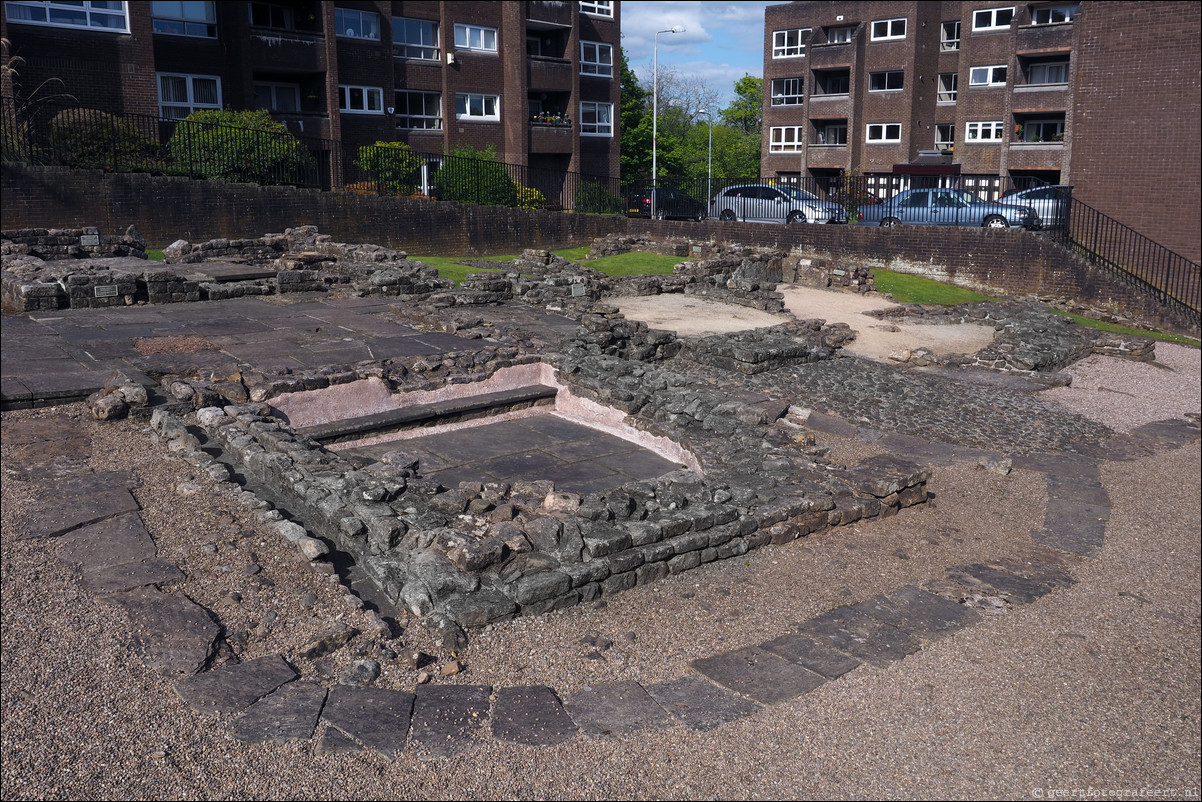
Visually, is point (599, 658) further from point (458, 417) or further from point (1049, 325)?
point (1049, 325)

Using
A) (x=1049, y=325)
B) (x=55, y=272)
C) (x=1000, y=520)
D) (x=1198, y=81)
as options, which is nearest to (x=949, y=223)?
(x=1198, y=81)

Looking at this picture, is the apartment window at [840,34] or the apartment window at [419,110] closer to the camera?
the apartment window at [419,110]

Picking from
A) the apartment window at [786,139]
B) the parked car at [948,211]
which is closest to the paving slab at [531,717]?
the parked car at [948,211]

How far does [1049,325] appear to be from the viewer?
15883 millimetres

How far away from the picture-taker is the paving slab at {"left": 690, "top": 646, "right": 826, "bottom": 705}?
481 cm

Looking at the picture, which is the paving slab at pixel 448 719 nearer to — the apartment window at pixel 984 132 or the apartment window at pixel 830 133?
the apartment window at pixel 984 132

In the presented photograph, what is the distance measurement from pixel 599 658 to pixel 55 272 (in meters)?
12.7

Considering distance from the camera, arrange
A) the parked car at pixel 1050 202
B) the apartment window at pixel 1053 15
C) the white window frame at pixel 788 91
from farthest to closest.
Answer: the white window frame at pixel 788 91 → the apartment window at pixel 1053 15 → the parked car at pixel 1050 202

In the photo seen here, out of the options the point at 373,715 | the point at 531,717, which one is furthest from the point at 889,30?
the point at 373,715

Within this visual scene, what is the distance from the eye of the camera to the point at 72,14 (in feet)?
80.8

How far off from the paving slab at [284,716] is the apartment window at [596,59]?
122 ft

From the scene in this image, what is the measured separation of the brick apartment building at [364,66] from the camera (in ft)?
82.0

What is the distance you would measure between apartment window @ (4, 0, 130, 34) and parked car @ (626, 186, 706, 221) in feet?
49.9

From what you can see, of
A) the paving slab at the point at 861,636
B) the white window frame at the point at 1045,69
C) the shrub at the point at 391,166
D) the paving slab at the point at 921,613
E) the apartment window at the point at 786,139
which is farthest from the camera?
the apartment window at the point at 786,139
